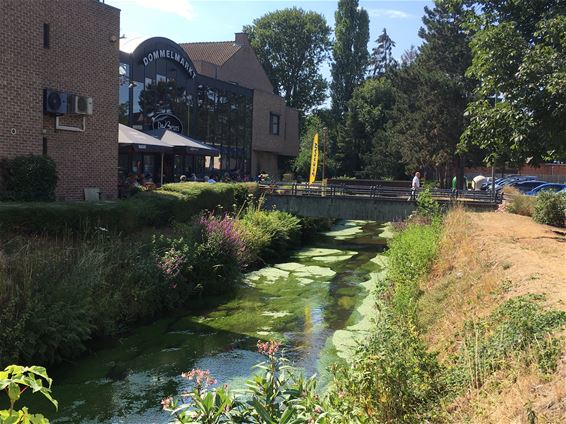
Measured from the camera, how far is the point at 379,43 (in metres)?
87.2

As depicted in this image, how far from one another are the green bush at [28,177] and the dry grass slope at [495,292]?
9482 mm

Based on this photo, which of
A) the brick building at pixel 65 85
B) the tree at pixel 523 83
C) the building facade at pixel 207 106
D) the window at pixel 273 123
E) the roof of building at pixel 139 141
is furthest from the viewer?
the window at pixel 273 123

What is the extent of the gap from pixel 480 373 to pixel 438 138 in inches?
1330

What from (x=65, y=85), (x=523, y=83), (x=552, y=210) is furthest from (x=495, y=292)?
(x=65, y=85)

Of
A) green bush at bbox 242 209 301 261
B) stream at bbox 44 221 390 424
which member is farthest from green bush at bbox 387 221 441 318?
green bush at bbox 242 209 301 261

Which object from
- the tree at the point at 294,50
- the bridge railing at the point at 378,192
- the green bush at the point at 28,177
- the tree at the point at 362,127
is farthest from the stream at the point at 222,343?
the tree at the point at 294,50

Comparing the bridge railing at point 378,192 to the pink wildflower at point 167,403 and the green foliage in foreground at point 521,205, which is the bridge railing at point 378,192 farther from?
the pink wildflower at point 167,403

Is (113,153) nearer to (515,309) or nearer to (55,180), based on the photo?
(55,180)

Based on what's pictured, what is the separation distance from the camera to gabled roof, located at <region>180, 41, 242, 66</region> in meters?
44.8

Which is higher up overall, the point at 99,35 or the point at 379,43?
the point at 379,43

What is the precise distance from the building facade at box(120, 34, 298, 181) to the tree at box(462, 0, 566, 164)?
16.2 meters

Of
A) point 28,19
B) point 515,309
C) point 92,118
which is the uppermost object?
point 28,19

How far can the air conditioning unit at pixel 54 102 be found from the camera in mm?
14109

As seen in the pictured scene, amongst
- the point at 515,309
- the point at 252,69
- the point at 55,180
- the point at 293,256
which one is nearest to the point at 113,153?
the point at 55,180
